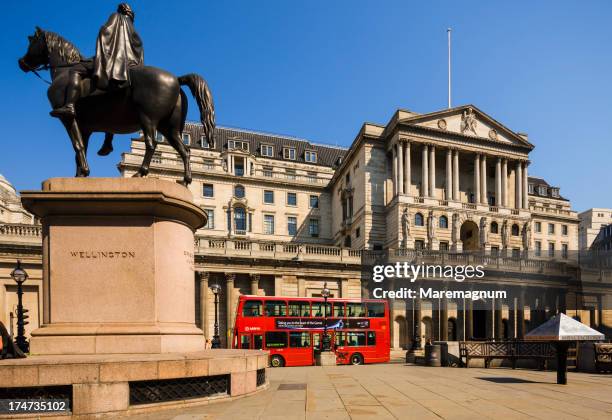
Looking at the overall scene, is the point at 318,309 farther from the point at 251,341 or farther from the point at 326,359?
the point at 251,341

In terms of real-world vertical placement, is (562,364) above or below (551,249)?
below

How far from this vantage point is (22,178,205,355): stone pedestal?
816 centimetres

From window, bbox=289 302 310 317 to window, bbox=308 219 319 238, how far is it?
1503 inches

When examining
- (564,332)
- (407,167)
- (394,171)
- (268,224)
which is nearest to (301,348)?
(564,332)

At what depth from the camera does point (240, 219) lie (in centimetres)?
6150

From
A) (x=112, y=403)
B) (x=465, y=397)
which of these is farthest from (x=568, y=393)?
(x=112, y=403)

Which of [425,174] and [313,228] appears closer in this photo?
[425,174]

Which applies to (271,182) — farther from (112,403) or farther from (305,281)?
(112,403)

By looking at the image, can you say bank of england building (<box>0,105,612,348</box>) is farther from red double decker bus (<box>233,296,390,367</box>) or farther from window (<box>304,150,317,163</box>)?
red double decker bus (<box>233,296,390,367</box>)

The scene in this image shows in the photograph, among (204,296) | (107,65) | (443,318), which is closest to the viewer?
(107,65)

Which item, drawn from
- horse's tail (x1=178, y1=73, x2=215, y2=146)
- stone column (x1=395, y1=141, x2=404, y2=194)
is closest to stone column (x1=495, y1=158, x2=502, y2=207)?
stone column (x1=395, y1=141, x2=404, y2=194)

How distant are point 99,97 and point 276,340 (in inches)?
802

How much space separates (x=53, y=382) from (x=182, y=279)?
3.07 m

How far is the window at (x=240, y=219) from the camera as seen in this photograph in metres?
61.1
